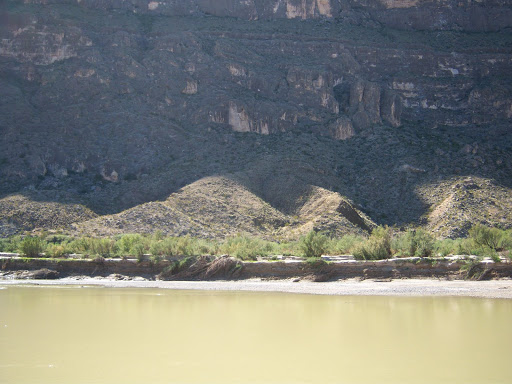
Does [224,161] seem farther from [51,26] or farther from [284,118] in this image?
[51,26]

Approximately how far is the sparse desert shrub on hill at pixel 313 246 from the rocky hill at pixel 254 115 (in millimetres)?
16914

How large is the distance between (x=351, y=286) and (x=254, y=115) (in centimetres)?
5675

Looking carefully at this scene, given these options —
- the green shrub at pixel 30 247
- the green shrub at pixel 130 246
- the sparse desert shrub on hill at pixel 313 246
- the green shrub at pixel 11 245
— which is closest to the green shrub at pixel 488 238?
the sparse desert shrub on hill at pixel 313 246

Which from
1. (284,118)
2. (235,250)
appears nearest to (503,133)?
(284,118)

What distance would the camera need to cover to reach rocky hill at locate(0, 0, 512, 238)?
68.9 m

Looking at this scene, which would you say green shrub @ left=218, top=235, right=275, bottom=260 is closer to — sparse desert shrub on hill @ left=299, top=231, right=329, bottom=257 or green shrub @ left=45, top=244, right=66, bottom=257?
sparse desert shrub on hill @ left=299, top=231, right=329, bottom=257

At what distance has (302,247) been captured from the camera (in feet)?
150

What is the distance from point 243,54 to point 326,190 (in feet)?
121

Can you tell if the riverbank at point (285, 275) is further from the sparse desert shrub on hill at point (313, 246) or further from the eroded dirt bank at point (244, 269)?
the sparse desert shrub on hill at point (313, 246)

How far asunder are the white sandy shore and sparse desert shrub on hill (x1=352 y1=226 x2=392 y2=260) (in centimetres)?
433

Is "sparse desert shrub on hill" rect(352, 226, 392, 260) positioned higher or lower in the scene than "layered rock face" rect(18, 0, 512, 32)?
lower

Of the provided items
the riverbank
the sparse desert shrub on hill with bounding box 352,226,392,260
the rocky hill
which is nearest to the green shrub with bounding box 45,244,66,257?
the riverbank

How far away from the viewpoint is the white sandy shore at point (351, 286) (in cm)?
3114

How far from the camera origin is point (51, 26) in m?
99.3
